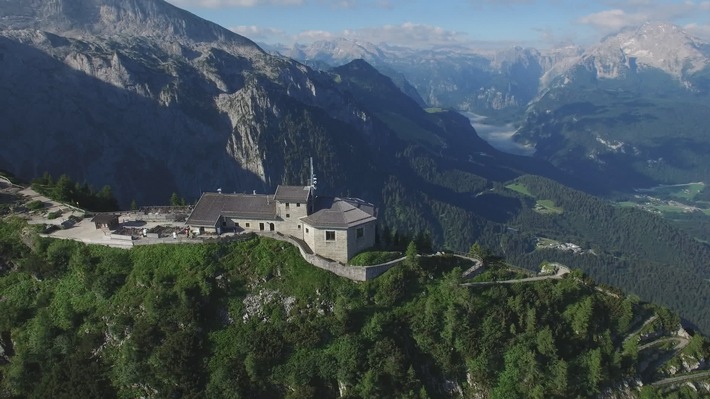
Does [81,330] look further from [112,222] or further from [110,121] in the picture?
[110,121]

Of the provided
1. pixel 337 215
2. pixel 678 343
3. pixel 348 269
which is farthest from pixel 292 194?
pixel 678 343

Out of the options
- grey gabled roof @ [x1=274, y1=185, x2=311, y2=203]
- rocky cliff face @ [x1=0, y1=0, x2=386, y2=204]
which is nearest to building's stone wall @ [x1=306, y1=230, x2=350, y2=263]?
grey gabled roof @ [x1=274, y1=185, x2=311, y2=203]

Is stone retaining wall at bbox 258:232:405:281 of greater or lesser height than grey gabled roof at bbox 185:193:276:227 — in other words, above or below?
below

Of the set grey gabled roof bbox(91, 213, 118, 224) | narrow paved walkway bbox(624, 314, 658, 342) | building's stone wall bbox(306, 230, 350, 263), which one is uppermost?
grey gabled roof bbox(91, 213, 118, 224)

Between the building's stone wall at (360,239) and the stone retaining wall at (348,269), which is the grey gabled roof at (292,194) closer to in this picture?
the building's stone wall at (360,239)

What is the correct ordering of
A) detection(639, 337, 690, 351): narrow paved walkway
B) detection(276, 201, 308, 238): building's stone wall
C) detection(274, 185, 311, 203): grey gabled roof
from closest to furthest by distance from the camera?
1. detection(639, 337, 690, 351): narrow paved walkway
2. detection(274, 185, 311, 203): grey gabled roof
3. detection(276, 201, 308, 238): building's stone wall

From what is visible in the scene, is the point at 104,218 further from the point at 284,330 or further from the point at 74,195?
the point at 284,330

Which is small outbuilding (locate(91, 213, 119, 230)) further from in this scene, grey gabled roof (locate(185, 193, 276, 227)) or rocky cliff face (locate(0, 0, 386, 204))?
rocky cliff face (locate(0, 0, 386, 204))

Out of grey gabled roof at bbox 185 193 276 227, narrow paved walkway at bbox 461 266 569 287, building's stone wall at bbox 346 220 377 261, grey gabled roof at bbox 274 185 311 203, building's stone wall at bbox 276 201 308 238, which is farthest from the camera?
grey gabled roof at bbox 185 193 276 227
